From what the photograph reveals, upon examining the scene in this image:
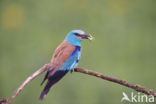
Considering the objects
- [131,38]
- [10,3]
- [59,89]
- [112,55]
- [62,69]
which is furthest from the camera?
[10,3]

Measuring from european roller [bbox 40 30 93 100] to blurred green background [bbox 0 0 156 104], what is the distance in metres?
1.20

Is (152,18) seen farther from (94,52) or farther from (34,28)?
(34,28)

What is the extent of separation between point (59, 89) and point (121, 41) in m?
0.88

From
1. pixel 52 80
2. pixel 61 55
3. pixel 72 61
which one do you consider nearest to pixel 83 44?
pixel 72 61

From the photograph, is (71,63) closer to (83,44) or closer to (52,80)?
(52,80)

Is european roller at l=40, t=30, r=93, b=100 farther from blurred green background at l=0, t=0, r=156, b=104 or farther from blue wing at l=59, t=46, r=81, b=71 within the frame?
blurred green background at l=0, t=0, r=156, b=104

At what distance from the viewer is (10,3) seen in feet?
16.2

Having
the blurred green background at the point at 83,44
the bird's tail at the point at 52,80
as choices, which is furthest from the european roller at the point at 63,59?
the blurred green background at the point at 83,44

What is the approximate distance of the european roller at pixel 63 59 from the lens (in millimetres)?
2250

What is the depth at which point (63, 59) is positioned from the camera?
7.76 ft

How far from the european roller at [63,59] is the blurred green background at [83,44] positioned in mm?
1201

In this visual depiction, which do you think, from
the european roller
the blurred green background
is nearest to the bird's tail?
the european roller

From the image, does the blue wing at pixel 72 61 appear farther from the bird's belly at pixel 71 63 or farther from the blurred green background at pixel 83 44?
the blurred green background at pixel 83 44

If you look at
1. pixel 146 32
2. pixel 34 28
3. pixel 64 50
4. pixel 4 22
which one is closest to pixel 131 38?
pixel 146 32
